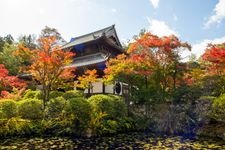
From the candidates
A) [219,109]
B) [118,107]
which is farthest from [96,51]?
[219,109]

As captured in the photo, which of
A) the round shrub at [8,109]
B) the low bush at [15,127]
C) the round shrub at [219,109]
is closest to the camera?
the low bush at [15,127]

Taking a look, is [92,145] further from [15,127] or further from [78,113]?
[15,127]

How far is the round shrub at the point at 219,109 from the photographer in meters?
15.2

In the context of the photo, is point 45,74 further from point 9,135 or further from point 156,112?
point 156,112

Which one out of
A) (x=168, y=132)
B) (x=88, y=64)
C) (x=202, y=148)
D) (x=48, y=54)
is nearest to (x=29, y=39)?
(x=88, y=64)

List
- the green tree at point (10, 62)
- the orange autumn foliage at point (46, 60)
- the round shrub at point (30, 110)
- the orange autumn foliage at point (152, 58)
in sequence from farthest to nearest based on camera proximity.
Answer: the green tree at point (10, 62), the orange autumn foliage at point (152, 58), the orange autumn foliage at point (46, 60), the round shrub at point (30, 110)

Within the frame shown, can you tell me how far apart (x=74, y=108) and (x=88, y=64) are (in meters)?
7.98

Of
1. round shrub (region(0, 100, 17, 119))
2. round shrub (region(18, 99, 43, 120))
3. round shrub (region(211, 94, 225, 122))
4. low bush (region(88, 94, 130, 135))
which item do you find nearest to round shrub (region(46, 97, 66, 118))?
round shrub (region(18, 99, 43, 120))

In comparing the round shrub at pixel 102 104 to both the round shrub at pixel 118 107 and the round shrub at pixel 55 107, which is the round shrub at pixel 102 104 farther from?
the round shrub at pixel 55 107

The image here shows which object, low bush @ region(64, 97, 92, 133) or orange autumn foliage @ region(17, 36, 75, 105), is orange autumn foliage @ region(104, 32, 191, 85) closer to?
orange autumn foliage @ region(17, 36, 75, 105)

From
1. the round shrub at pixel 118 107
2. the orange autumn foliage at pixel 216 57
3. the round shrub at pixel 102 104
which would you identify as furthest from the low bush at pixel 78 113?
the orange autumn foliage at pixel 216 57

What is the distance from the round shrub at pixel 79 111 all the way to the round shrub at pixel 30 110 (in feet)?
6.03

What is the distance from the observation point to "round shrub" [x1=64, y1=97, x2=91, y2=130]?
48.1 feet

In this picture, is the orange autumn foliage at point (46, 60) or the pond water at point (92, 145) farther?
the orange autumn foliage at point (46, 60)
